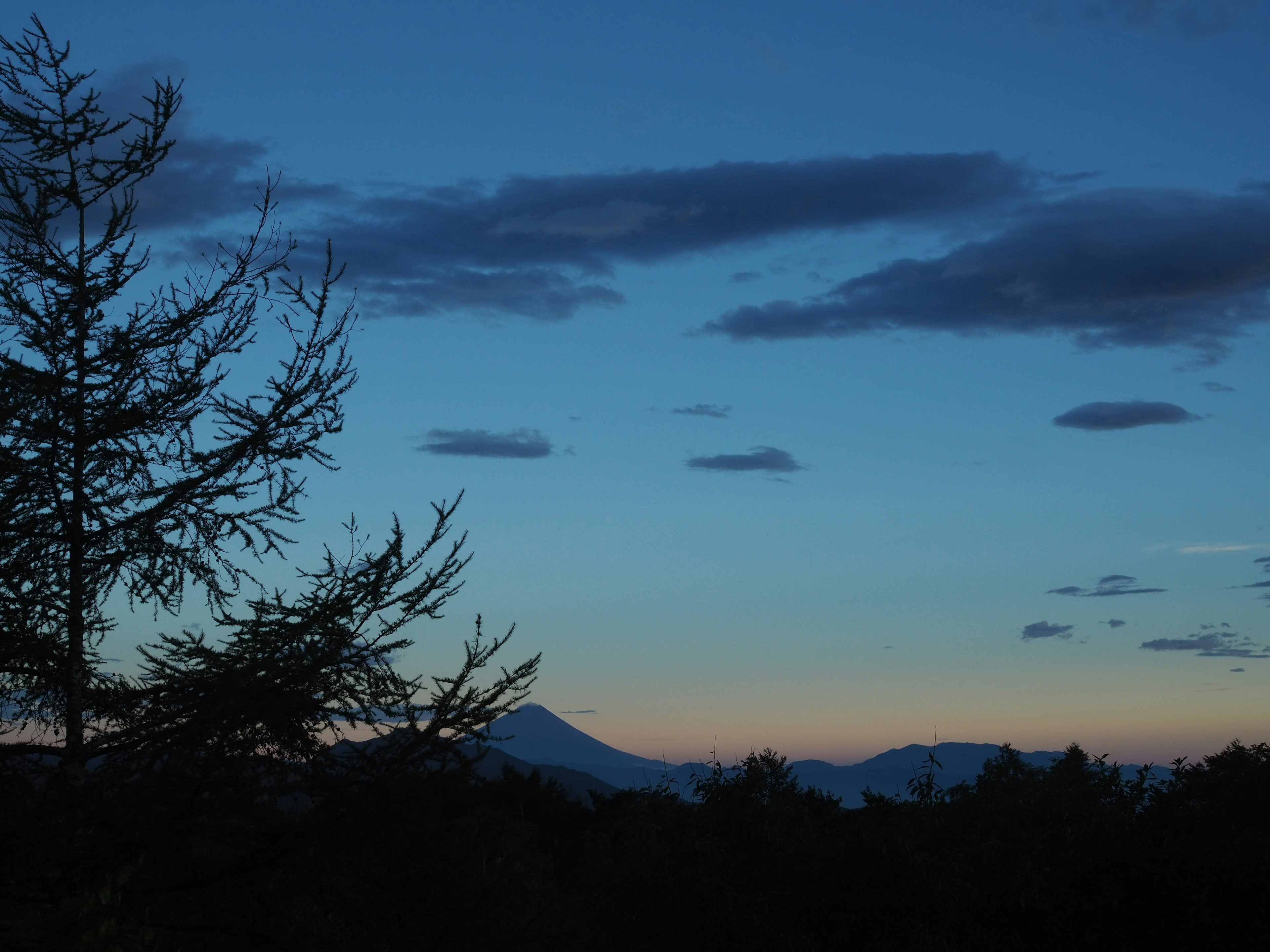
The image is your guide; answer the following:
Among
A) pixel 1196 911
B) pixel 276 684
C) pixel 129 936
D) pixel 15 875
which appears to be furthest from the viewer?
pixel 1196 911

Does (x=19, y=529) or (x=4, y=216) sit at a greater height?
(x=4, y=216)

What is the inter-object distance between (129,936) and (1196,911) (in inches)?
652

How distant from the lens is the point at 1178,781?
86.2ft

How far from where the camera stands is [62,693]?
31.1 ft

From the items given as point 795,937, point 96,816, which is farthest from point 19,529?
point 795,937

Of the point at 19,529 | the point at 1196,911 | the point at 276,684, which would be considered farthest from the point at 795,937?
the point at 19,529

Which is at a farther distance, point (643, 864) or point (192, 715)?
point (643, 864)

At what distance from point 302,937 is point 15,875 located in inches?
96.6

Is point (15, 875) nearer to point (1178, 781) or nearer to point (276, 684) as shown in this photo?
point (276, 684)

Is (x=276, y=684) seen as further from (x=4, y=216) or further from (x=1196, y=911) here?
(x=1196, y=911)

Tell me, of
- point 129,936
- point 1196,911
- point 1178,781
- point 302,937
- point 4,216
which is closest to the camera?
point 129,936

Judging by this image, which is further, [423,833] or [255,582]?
[255,582]

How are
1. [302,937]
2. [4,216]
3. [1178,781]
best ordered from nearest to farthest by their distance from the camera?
1. [302,937]
2. [4,216]
3. [1178,781]

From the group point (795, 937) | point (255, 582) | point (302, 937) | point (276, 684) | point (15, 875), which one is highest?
point (255, 582)
